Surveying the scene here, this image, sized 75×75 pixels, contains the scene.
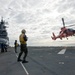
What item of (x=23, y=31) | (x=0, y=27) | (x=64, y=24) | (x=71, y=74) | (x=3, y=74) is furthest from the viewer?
(x=64, y=24)

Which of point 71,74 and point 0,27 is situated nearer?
point 71,74

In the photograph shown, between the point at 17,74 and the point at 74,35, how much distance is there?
59688 millimetres

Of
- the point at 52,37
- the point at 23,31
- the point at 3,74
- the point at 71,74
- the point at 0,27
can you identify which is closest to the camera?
the point at 71,74

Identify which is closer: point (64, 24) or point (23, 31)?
point (23, 31)

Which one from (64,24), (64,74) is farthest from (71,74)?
(64,24)

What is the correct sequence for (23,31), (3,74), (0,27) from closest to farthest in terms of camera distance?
(3,74), (23,31), (0,27)

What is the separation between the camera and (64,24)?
9038cm

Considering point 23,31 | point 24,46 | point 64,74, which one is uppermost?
point 23,31

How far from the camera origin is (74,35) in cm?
6919

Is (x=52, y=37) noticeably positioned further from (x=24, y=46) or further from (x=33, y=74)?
(x=33, y=74)

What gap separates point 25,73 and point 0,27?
5730 centimetres

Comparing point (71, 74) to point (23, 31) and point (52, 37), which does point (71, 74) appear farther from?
point (52, 37)

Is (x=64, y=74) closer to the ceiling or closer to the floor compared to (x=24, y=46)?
closer to the floor

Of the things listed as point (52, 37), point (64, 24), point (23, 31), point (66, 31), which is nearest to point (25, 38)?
point (23, 31)
